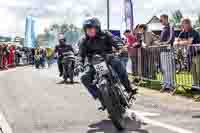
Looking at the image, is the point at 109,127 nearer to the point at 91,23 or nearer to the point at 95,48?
Result: the point at 95,48

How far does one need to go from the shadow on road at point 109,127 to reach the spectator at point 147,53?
5595 mm

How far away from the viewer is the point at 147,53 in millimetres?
14102

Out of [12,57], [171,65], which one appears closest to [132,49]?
[171,65]

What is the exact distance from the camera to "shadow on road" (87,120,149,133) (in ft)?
24.6

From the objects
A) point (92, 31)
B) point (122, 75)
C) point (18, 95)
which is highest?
point (92, 31)

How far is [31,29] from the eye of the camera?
5250 centimetres

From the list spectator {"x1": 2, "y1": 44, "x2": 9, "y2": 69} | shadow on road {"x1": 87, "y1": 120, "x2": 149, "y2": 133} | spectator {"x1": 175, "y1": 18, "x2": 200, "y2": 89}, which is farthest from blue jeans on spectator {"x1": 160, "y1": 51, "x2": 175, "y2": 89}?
Result: spectator {"x1": 2, "y1": 44, "x2": 9, "y2": 69}

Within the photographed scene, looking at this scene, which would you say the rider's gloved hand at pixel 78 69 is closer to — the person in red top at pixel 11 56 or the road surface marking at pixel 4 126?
the road surface marking at pixel 4 126

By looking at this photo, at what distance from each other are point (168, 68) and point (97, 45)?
449 cm

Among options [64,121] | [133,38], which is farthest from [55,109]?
[133,38]

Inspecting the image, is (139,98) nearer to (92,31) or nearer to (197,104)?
(197,104)

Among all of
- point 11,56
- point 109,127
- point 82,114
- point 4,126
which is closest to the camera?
point 109,127

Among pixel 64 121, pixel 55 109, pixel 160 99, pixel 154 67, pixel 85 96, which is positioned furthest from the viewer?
pixel 154 67

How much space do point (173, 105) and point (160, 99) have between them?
3.79 ft
